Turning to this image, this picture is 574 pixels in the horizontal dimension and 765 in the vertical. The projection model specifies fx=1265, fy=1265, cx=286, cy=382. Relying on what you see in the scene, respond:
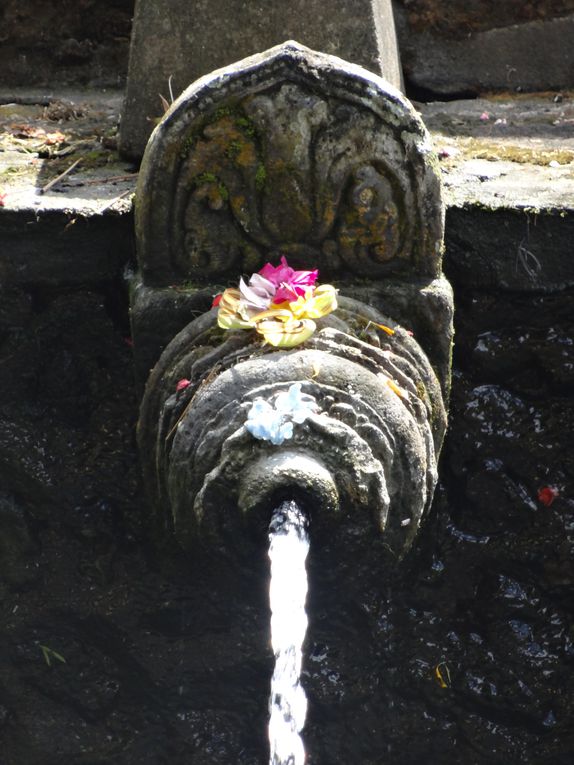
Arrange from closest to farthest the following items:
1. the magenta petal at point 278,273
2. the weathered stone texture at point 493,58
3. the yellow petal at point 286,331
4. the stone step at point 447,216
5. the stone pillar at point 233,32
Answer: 1. the yellow petal at point 286,331
2. the magenta petal at point 278,273
3. the stone step at point 447,216
4. the stone pillar at point 233,32
5. the weathered stone texture at point 493,58

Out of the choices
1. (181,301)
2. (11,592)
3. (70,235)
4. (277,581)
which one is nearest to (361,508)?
(277,581)

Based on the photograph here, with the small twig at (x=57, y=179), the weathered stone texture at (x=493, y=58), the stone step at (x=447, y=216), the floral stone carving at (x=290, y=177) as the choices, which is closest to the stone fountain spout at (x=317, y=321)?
the floral stone carving at (x=290, y=177)

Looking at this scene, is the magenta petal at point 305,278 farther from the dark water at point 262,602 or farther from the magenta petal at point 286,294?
the dark water at point 262,602

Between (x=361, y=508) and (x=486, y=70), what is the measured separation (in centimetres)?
186

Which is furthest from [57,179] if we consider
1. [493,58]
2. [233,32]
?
[493,58]

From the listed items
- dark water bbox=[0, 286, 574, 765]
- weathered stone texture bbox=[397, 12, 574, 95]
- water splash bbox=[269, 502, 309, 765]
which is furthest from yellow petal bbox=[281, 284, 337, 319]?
weathered stone texture bbox=[397, 12, 574, 95]

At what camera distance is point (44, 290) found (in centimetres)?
267

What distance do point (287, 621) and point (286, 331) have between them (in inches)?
20.5

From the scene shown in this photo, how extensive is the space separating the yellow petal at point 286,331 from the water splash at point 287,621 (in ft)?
0.97

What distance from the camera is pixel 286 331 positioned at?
7.21 feet

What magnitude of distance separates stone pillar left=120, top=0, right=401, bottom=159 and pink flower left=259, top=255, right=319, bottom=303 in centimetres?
62

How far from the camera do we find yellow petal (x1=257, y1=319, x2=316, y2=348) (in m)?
2.19

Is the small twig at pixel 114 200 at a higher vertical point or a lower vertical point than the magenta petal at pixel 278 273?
higher

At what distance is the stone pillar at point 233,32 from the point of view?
2.69 meters
